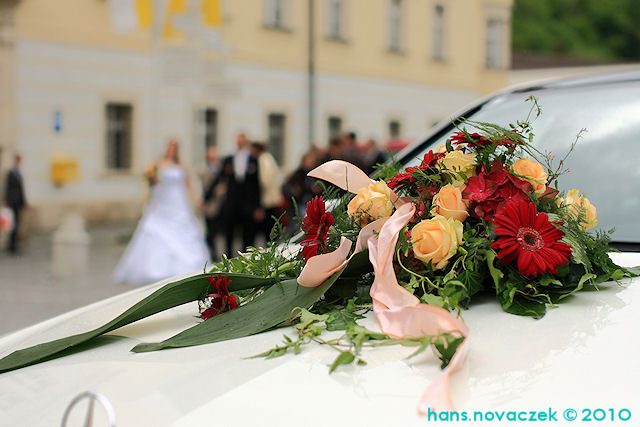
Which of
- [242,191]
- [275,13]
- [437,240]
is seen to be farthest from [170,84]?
[437,240]

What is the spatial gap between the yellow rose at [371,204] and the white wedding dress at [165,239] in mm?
8807

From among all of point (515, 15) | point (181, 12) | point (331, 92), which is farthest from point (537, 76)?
point (181, 12)

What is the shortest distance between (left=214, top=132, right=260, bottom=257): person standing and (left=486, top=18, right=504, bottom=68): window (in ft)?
76.3

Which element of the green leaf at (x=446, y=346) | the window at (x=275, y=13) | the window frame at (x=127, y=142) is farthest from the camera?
the window at (x=275, y=13)

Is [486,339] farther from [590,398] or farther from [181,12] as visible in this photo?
[181,12]

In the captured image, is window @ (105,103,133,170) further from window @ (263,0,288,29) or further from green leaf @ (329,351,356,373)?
green leaf @ (329,351,356,373)

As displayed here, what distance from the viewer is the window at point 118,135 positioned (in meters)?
19.1

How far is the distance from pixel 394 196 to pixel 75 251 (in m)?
9.26

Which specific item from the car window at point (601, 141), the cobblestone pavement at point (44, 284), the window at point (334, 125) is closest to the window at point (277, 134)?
the window at point (334, 125)

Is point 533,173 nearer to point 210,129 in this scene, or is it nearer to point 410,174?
point 410,174

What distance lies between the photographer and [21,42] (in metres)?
16.7

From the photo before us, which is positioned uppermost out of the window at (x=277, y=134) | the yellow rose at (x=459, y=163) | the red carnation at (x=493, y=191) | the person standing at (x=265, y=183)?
the window at (x=277, y=134)

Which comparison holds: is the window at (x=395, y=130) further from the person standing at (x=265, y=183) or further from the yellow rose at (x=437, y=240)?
the yellow rose at (x=437, y=240)

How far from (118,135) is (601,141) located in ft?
57.6
